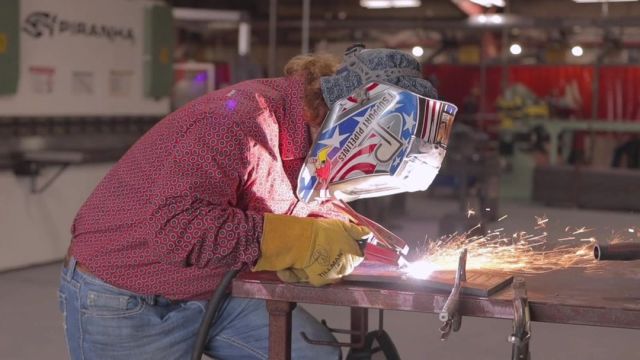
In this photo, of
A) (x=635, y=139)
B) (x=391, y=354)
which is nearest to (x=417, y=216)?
(x=635, y=139)

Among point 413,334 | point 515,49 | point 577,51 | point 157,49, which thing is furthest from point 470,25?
point 413,334

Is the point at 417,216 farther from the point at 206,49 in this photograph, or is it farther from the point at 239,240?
the point at 239,240

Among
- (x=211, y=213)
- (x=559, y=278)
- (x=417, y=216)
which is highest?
(x=211, y=213)

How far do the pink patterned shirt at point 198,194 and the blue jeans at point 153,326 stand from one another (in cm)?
5

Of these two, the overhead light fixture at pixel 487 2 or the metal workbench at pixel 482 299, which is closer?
the metal workbench at pixel 482 299

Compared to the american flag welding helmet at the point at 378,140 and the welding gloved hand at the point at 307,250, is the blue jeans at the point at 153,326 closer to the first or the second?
the welding gloved hand at the point at 307,250

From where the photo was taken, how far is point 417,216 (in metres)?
10.5

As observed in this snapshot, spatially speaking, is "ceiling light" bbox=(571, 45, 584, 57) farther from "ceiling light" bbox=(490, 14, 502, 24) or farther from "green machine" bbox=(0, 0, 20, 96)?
"green machine" bbox=(0, 0, 20, 96)

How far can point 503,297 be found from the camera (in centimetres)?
210

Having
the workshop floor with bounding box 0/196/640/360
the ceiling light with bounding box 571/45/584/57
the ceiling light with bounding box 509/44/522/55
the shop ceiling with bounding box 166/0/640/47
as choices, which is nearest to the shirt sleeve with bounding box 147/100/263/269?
the workshop floor with bounding box 0/196/640/360

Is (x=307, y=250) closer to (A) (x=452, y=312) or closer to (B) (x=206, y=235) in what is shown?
(B) (x=206, y=235)

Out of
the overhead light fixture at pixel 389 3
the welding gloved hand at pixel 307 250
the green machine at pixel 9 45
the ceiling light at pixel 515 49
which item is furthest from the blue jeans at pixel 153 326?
the overhead light fixture at pixel 389 3

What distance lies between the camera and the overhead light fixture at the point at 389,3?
15.1m

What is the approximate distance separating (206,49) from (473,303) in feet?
43.5
